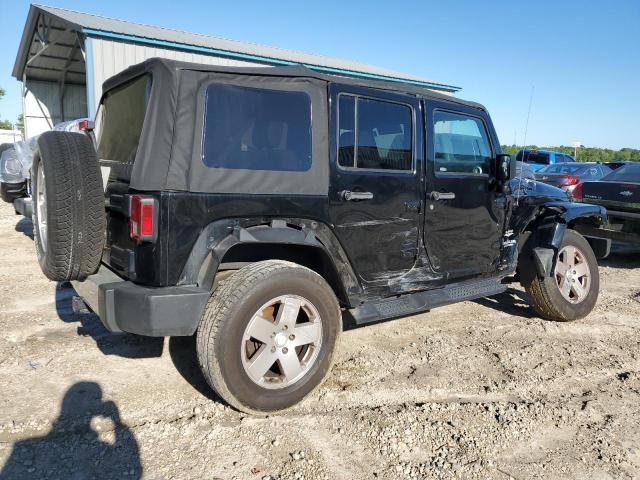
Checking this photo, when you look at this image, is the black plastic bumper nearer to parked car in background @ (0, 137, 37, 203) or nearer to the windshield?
parked car in background @ (0, 137, 37, 203)

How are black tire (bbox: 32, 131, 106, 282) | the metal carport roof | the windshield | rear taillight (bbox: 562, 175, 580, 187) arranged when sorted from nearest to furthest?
black tire (bbox: 32, 131, 106, 282) < the windshield < rear taillight (bbox: 562, 175, 580, 187) < the metal carport roof

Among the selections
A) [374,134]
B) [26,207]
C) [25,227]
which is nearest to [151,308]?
[374,134]

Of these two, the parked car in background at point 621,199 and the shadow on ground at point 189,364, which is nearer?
the shadow on ground at point 189,364

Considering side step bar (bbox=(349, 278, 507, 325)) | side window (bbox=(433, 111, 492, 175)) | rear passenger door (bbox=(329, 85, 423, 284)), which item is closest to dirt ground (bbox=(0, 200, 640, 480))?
side step bar (bbox=(349, 278, 507, 325))

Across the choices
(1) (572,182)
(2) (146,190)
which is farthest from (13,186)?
(1) (572,182)

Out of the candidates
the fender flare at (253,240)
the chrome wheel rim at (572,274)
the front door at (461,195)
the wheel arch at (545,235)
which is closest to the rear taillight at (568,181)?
the wheel arch at (545,235)

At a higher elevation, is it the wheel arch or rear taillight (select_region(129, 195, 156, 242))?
rear taillight (select_region(129, 195, 156, 242))

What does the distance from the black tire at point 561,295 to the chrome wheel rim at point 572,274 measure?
0.10 feet

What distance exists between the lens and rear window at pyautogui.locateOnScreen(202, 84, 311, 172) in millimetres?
2902

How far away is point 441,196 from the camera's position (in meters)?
3.90

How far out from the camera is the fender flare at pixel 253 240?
2812mm

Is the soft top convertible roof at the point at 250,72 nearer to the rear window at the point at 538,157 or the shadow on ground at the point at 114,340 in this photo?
the shadow on ground at the point at 114,340

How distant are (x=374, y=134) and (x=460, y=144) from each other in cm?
101

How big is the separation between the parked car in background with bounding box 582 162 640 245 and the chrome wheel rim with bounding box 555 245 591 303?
202 cm
